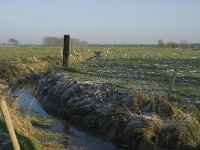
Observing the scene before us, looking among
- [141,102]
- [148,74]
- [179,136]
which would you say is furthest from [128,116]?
[148,74]

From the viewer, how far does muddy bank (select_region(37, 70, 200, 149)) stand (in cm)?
1410

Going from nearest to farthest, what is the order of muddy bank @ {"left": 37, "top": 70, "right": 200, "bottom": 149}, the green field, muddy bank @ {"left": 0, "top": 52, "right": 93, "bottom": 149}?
muddy bank @ {"left": 0, "top": 52, "right": 93, "bottom": 149}
muddy bank @ {"left": 37, "top": 70, "right": 200, "bottom": 149}
the green field

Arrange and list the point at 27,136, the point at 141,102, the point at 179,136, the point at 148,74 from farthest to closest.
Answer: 1. the point at 148,74
2. the point at 141,102
3. the point at 179,136
4. the point at 27,136

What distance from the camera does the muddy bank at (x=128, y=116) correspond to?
14102mm

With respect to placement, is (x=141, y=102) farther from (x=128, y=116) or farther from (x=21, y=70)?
(x=21, y=70)

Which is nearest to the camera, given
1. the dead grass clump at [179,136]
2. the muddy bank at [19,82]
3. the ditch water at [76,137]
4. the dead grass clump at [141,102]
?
the muddy bank at [19,82]

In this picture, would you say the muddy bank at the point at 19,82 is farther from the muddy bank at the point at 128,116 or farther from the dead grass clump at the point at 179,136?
the dead grass clump at the point at 179,136

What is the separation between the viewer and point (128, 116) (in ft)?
50.4

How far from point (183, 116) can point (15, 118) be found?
5.90 m

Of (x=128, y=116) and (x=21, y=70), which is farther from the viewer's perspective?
(x=21, y=70)

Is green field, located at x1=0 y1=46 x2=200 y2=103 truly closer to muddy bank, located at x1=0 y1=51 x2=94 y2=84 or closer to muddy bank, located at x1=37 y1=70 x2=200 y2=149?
muddy bank, located at x1=37 y1=70 x2=200 y2=149

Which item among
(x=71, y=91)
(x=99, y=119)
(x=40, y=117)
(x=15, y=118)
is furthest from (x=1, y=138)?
(x=71, y=91)

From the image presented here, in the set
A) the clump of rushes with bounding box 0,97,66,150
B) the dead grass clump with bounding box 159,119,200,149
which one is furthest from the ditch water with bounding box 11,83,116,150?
the dead grass clump with bounding box 159,119,200,149

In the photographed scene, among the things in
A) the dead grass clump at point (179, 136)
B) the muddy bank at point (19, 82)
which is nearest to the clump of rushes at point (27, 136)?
the muddy bank at point (19, 82)
